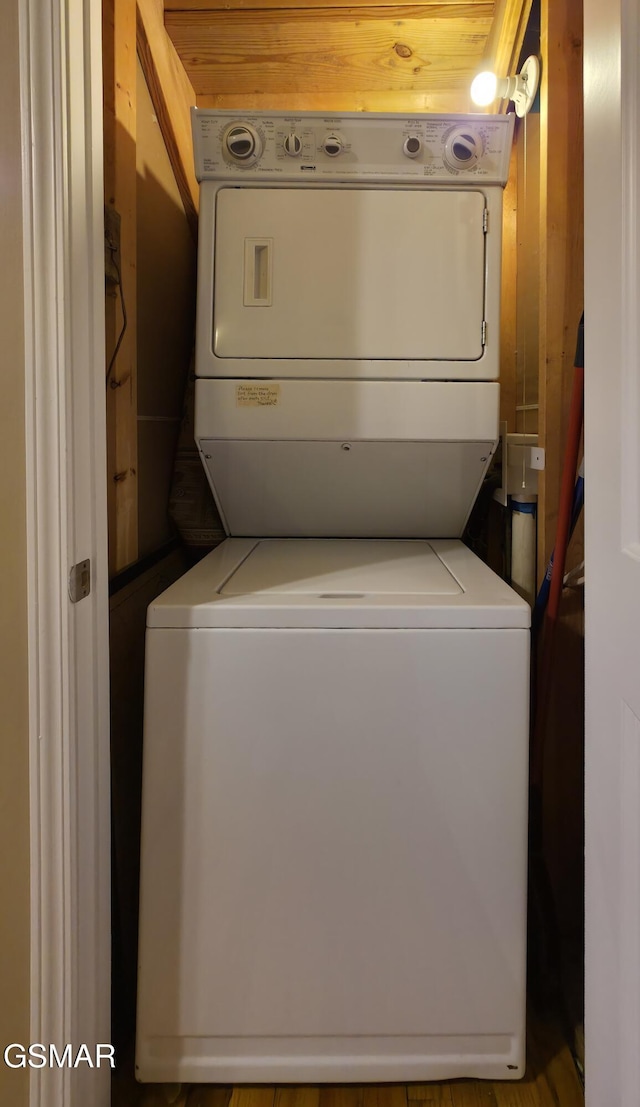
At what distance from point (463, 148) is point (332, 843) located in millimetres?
1471

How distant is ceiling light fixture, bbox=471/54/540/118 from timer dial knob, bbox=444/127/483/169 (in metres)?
0.20

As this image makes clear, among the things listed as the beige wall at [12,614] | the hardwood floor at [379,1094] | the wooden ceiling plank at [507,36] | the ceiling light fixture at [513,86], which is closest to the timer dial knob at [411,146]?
the ceiling light fixture at [513,86]

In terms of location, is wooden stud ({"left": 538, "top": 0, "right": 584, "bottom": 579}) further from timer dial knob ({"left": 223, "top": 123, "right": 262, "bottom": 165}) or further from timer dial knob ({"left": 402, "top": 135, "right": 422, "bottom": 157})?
timer dial knob ({"left": 223, "top": 123, "right": 262, "bottom": 165})

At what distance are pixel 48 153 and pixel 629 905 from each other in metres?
1.22

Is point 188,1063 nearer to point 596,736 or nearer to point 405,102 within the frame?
point 596,736

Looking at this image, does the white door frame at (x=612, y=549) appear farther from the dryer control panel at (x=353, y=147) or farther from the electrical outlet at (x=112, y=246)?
the electrical outlet at (x=112, y=246)

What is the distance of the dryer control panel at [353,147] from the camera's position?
4.97 ft

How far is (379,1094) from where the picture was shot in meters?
1.22

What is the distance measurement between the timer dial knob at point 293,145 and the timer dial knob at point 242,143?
0.20ft

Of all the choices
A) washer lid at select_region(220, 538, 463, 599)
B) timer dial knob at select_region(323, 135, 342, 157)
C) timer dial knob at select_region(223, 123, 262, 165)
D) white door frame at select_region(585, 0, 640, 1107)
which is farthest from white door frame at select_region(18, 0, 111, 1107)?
white door frame at select_region(585, 0, 640, 1107)

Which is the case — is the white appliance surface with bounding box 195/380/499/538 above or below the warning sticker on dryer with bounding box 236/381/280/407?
below

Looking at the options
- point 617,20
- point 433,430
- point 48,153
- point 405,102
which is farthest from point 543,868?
point 405,102

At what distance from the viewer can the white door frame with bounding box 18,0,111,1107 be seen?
93 centimetres

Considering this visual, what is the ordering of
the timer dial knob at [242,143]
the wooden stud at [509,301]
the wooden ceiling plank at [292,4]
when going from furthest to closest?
1. the wooden stud at [509,301]
2. the wooden ceiling plank at [292,4]
3. the timer dial knob at [242,143]
